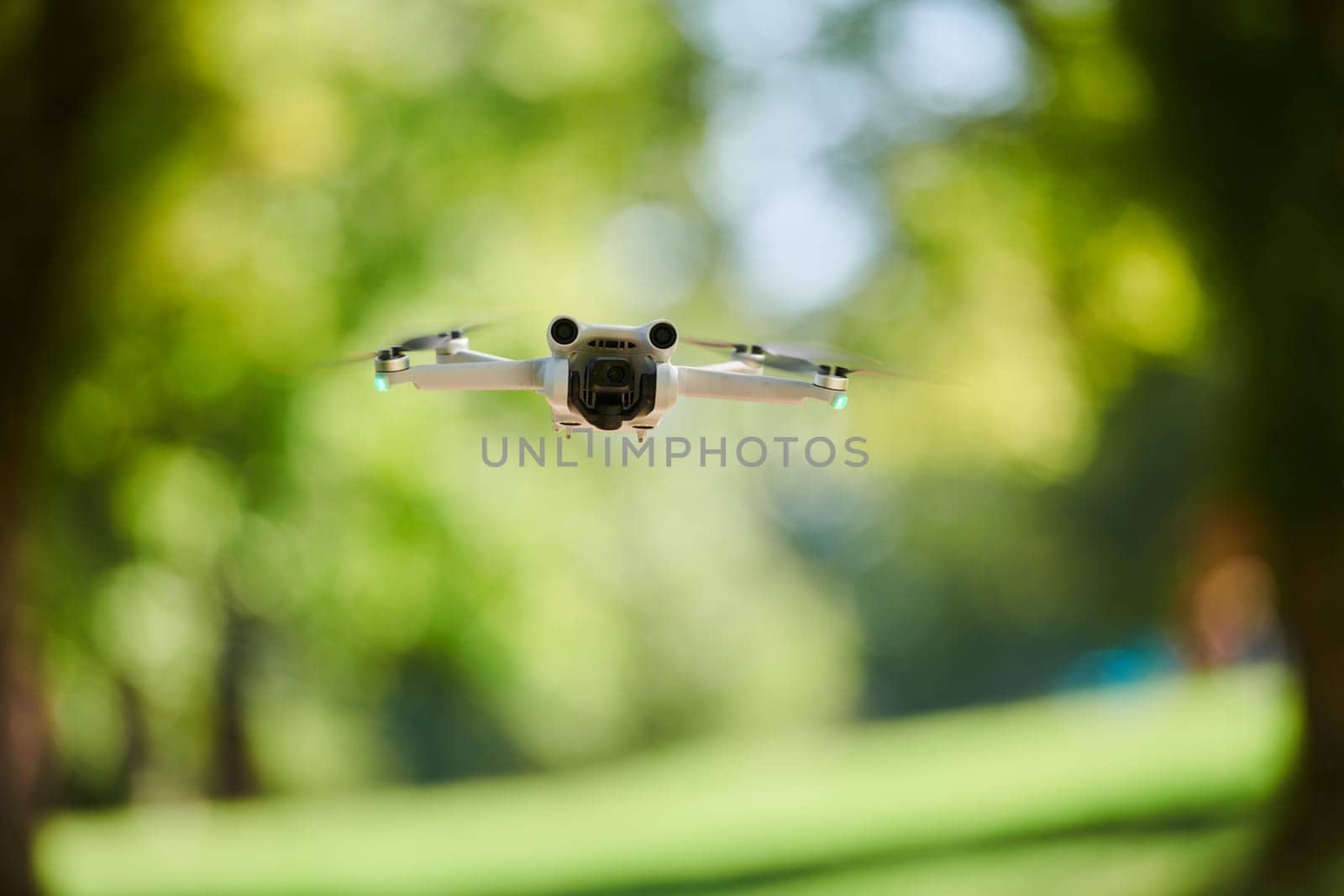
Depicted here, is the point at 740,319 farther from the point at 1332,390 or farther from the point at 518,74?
the point at 1332,390

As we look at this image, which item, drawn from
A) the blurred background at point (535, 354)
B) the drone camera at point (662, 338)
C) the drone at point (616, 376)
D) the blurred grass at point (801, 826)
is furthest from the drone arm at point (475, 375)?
the blurred grass at point (801, 826)

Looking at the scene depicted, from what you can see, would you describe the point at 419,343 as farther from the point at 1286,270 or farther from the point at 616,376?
the point at 1286,270

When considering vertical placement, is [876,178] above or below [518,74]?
below

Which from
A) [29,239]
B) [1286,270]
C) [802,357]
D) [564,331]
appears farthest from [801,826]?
[564,331]

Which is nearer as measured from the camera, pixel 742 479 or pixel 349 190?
pixel 349 190

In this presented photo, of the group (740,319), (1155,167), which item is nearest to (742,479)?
(740,319)

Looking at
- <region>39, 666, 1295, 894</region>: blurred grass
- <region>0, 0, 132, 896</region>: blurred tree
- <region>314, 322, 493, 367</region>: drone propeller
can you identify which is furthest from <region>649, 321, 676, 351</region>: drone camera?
<region>39, 666, 1295, 894</region>: blurred grass
